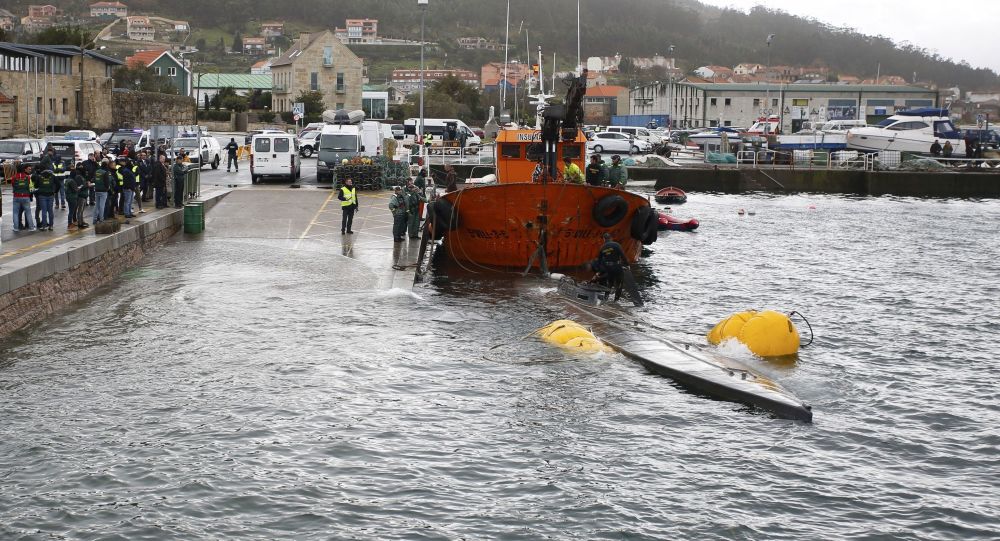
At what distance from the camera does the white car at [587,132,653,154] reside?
66750 mm

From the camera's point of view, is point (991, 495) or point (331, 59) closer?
point (991, 495)

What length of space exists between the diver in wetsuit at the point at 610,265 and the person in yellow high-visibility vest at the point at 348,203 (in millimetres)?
8127

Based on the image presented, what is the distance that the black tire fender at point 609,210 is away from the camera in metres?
25.6

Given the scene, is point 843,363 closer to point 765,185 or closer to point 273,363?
point 273,363

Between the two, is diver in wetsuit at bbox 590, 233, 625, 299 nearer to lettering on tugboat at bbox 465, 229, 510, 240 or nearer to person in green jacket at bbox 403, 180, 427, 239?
lettering on tugboat at bbox 465, 229, 510, 240

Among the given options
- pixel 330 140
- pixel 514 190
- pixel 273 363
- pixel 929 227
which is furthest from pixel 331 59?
pixel 273 363

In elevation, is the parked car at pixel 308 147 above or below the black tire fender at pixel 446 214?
above

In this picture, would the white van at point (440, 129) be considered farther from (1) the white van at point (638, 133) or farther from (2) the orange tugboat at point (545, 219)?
(2) the orange tugboat at point (545, 219)

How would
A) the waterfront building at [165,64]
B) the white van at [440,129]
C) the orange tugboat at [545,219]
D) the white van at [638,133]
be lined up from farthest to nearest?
the waterfront building at [165,64] < the white van at [638,133] < the white van at [440,129] < the orange tugboat at [545,219]

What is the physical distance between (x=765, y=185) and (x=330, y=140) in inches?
1088

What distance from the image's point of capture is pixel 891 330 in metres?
22.3

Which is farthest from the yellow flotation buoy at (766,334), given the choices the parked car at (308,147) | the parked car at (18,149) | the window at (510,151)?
the parked car at (308,147)

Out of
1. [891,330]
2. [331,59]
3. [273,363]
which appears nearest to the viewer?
[273,363]

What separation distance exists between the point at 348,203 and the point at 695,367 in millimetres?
14145
